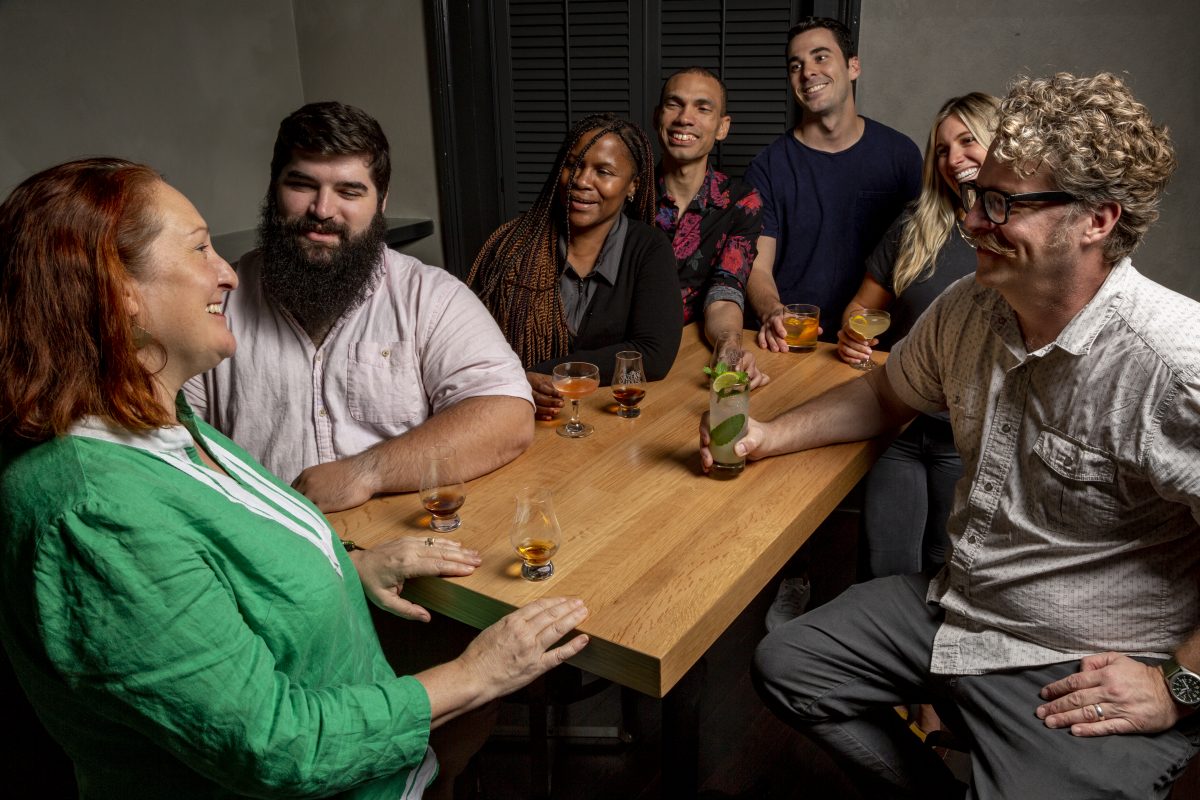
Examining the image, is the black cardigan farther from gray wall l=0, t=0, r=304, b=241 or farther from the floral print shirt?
gray wall l=0, t=0, r=304, b=241

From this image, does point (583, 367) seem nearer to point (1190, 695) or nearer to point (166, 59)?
point (1190, 695)

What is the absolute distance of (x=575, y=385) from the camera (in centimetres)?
212

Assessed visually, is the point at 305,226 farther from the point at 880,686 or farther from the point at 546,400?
the point at 880,686

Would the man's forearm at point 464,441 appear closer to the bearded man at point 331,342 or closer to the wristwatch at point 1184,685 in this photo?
the bearded man at point 331,342

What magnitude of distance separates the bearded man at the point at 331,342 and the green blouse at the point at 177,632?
2.33ft

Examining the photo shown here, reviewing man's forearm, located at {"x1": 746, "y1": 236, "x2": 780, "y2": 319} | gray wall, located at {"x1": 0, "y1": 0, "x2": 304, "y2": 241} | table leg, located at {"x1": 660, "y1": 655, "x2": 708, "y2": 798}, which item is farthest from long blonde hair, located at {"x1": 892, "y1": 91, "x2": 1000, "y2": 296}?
gray wall, located at {"x1": 0, "y1": 0, "x2": 304, "y2": 241}

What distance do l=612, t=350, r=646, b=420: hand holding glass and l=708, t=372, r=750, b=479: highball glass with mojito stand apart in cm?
32

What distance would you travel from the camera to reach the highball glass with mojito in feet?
6.02

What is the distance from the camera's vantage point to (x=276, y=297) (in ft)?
6.64

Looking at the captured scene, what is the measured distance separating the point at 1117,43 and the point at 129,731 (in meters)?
3.79

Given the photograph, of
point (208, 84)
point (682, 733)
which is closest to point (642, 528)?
point (682, 733)

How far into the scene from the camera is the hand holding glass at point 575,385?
6.93 ft

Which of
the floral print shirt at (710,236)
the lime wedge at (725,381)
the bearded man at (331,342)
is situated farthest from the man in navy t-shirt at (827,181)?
the bearded man at (331,342)

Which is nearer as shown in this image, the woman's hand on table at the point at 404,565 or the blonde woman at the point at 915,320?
the woman's hand on table at the point at 404,565
